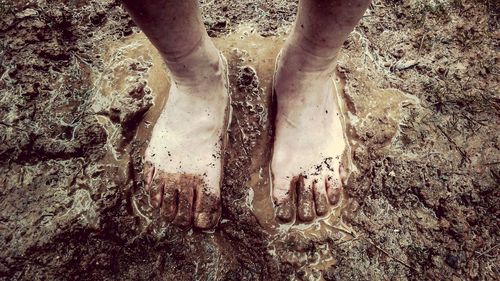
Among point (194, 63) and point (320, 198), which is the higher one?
point (194, 63)

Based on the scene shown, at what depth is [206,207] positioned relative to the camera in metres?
1.34

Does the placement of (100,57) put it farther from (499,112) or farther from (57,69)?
(499,112)

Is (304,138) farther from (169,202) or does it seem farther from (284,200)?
(169,202)

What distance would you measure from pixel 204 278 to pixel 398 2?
150 centimetres

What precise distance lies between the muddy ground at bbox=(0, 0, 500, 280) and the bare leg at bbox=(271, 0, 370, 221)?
76mm

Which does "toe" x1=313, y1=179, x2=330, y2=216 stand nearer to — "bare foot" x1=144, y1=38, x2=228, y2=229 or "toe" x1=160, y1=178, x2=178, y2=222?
"bare foot" x1=144, y1=38, x2=228, y2=229

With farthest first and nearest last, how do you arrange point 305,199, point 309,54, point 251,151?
1. point 251,151
2. point 305,199
3. point 309,54

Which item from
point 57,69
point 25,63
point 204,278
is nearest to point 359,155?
point 204,278

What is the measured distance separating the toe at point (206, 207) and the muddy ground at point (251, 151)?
4 cm

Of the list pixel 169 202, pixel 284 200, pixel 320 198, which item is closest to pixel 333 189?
pixel 320 198

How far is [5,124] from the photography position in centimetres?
147

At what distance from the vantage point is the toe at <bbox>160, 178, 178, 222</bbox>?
53.1 inches

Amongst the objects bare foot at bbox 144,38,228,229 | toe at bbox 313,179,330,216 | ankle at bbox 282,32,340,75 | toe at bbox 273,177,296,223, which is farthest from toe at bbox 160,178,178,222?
ankle at bbox 282,32,340,75

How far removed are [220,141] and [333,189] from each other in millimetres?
452
